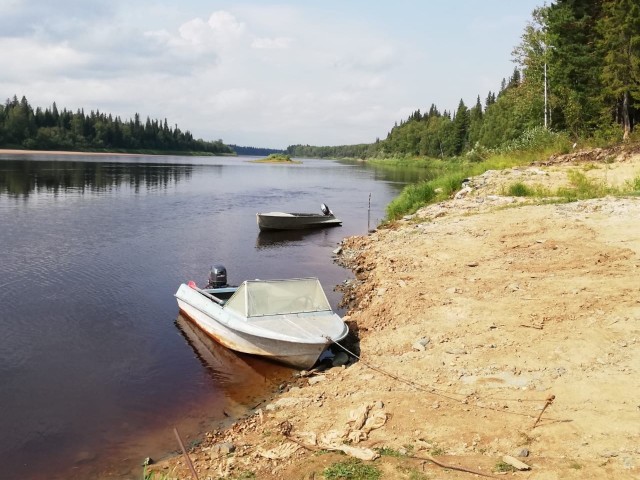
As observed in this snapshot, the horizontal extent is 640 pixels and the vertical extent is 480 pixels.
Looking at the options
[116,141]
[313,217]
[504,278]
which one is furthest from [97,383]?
[116,141]

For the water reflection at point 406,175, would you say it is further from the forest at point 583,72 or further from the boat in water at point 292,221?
the boat in water at point 292,221

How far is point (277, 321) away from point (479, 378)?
18.5 feet

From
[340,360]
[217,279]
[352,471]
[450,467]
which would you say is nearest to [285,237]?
[217,279]

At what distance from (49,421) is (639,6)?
46.6 metres

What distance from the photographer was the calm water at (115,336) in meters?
9.97

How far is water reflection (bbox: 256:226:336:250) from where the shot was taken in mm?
30609

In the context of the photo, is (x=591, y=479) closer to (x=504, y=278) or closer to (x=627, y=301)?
(x=627, y=301)

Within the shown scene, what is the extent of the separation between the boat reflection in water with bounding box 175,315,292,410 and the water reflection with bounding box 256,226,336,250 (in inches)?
587

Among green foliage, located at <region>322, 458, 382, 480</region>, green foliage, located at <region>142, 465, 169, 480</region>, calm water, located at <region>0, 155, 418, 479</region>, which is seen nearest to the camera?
green foliage, located at <region>322, 458, 382, 480</region>

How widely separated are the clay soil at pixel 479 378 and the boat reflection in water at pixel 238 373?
749 mm

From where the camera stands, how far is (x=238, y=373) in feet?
42.8

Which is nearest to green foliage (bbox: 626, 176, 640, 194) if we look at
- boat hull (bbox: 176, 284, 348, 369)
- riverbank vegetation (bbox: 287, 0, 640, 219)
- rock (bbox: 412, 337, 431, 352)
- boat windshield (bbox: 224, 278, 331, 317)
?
riverbank vegetation (bbox: 287, 0, 640, 219)

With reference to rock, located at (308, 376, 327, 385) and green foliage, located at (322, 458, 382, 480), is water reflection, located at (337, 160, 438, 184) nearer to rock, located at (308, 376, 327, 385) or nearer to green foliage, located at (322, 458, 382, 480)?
rock, located at (308, 376, 327, 385)

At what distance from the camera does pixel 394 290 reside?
53.1 ft
